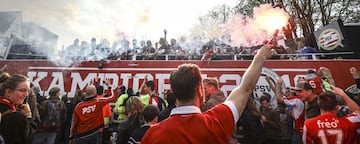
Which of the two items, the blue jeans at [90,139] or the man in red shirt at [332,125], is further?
the blue jeans at [90,139]

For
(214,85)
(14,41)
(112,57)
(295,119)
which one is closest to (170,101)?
(214,85)

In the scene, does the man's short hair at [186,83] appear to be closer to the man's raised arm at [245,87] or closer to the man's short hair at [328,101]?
the man's raised arm at [245,87]

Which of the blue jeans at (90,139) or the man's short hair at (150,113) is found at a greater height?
the man's short hair at (150,113)

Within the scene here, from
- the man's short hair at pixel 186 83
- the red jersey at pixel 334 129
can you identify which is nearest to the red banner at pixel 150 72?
the red jersey at pixel 334 129

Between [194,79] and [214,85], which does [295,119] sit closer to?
[214,85]

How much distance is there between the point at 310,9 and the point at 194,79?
973 inches

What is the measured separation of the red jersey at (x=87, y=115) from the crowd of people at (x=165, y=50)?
15.6 feet

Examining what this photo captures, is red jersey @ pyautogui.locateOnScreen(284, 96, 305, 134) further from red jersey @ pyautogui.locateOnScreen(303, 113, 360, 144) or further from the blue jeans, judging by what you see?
the blue jeans

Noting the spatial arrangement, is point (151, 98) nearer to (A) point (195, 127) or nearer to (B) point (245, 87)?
(B) point (245, 87)

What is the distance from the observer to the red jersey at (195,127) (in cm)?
209

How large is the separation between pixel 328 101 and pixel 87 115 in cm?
486

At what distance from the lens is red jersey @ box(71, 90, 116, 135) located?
6.48 m

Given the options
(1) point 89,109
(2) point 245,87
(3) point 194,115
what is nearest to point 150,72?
(1) point 89,109

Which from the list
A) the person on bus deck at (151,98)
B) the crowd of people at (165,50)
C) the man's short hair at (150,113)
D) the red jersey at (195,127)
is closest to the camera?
the red jersey at (195,127)
